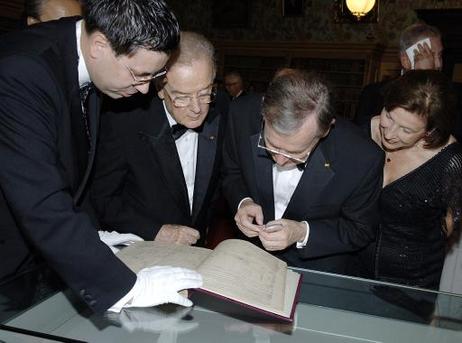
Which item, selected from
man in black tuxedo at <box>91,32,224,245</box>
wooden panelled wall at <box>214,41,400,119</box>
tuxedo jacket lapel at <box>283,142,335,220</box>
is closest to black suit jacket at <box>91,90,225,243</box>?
man in black tuxedo at <box>91,32,224,245</box>

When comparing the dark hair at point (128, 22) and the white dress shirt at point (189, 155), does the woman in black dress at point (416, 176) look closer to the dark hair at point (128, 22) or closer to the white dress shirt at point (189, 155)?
the white dress shirt at point (189, 155)

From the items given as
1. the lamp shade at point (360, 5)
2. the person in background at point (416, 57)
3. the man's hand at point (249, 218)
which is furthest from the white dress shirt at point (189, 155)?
the lamp shade at point (360, 5)

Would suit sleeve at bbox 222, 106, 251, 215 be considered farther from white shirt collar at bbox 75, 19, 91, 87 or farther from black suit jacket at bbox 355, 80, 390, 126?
black suit jacket at bbox 355, 80, 390, 126

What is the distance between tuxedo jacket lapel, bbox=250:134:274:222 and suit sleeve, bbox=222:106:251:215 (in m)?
0.08

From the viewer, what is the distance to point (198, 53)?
191 centimetres

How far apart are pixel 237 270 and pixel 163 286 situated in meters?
0.20

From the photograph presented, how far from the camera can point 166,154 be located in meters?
2.03

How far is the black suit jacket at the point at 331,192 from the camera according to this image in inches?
75.0

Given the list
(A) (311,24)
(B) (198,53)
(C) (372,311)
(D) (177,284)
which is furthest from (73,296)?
(A) (311,24)

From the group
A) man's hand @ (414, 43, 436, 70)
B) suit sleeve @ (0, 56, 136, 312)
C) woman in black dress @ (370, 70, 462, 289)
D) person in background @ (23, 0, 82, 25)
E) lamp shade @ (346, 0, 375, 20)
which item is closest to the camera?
suit sleeve @ (0, 56, 136, 312)

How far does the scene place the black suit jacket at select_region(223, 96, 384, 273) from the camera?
191 cm

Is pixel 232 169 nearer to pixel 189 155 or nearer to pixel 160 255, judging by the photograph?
pixel 189 155

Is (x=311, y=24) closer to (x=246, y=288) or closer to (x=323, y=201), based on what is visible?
(x=323, y=201)

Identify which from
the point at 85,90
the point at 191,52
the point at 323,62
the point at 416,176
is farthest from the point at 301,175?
the point at 323,62
